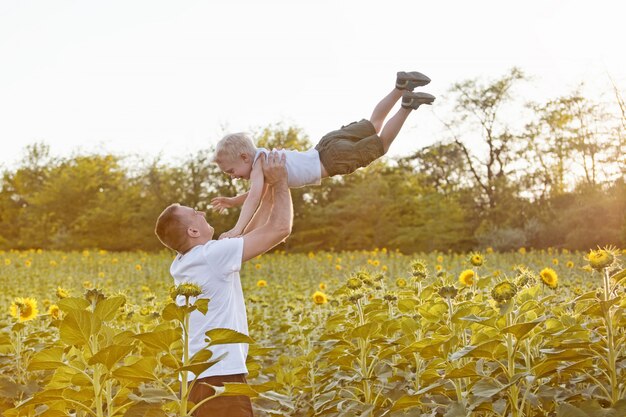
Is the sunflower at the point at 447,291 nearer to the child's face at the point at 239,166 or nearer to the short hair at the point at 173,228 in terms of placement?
the short hair at the point at 173,228

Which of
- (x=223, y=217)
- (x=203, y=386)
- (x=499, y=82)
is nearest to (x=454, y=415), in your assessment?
(x=203, y=386)

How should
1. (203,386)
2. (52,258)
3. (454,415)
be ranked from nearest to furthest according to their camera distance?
(454,415) → (203,386) → (52,258)

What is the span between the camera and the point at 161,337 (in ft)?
8.58

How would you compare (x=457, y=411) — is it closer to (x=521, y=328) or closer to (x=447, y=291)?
(x=521, y=328)

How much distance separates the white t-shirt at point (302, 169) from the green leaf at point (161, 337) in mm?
2745

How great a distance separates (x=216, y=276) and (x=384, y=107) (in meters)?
2.72

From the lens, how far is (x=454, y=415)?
292 cm

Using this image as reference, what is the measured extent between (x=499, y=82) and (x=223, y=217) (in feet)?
50.2

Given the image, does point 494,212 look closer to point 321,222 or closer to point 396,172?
point 396,172

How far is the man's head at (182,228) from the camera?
11.2 feet

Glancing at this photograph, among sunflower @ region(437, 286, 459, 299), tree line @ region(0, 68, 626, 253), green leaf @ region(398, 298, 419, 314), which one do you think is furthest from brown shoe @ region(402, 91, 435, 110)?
tree line @ region(0, 68, 626, 253)

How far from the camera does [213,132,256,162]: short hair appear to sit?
522 cm

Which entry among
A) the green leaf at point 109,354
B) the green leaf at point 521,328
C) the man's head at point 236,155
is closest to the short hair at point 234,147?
the man's head at point 236,155

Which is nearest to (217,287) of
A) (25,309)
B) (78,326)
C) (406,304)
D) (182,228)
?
(182,228)
